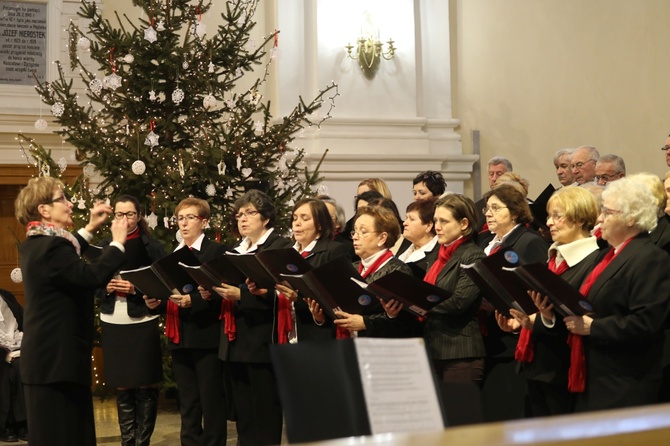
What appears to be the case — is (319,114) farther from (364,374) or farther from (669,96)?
(364,374)

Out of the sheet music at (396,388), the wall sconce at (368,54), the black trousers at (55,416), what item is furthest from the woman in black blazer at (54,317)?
the wall sconce at (368,54)

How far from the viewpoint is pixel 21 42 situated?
9.12 meters

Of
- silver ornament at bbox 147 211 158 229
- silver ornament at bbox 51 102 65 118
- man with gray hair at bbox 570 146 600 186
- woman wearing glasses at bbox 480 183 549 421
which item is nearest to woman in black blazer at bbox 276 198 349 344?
woman wearing glasses at bbox 480 183 549 421

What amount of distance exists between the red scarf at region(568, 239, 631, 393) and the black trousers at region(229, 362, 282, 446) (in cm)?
193

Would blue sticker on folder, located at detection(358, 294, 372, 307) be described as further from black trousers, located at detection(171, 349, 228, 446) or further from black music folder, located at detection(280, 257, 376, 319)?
black trousers, located at detection(171, 349, 228, 446)

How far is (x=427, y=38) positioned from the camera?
399 inches

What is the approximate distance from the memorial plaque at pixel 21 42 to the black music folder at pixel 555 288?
6.71 m

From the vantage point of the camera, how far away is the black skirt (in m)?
5.53

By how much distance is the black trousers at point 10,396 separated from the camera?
6.51 meters

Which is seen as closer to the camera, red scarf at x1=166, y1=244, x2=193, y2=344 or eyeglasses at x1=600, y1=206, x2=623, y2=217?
eyeglasses at x1=600, y1=206, x2=623, y2=217

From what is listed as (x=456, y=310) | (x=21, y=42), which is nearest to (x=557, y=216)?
(x=456, y=310)

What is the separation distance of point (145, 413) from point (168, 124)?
97.6 inches

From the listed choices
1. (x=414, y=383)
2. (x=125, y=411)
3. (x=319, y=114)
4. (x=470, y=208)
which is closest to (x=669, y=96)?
(x=319, y=114)

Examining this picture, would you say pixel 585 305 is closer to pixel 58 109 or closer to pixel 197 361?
pixel 197 361
